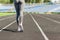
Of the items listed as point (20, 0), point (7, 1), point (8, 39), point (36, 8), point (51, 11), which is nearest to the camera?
point (8, 39)

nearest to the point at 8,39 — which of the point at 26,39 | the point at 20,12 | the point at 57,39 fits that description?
the point at 26,39

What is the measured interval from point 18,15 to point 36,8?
43.0 m

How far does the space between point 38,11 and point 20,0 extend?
138 feet

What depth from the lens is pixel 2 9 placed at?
166 ft

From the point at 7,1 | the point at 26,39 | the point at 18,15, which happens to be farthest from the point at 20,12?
the point at 7,1

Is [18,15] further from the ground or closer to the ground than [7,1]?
further from the ground

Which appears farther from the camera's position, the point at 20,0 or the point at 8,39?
the point at 20,0

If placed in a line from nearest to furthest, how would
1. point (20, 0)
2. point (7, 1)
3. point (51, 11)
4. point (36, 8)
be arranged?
point (20, 0), point (51, 11), point (36, 8), point (7, 1)

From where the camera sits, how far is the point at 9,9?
5088cm

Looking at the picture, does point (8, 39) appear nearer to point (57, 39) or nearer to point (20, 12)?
point (57, 39)

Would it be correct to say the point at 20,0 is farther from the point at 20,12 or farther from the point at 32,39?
the point at 32,39

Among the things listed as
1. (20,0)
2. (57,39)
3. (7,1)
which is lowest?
(7,1)

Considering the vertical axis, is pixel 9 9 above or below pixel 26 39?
below

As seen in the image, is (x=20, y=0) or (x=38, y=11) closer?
(x=20, y=0)
